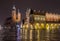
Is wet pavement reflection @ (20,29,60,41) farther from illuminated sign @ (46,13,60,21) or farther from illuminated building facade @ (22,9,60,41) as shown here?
illuminated sign @ (46,13,60,21)

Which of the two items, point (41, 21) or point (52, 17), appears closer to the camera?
point (41, 21)

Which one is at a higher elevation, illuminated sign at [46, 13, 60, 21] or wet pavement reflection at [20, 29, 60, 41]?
illuminated sign at [46, 13, 60, 21]

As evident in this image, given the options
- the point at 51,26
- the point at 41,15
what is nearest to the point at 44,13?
the point at 41,15

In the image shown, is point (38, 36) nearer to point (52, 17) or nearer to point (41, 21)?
point (41, 21)

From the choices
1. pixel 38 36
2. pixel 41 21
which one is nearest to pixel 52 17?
pixel 41 21

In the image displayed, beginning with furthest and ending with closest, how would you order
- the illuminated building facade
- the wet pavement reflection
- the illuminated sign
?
the illuminated sign → the illuminated building facade → the wet pavement reflection

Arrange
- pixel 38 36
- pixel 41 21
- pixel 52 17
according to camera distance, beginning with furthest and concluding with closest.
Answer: pixel 52 17 → pixel 41 21 → pixel 38 36

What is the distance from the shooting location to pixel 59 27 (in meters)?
46.3

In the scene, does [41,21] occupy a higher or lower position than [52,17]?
lower

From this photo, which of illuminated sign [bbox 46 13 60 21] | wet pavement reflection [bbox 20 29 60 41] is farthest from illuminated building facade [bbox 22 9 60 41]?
wet pavement reflection [bbox 20 29 60 41]

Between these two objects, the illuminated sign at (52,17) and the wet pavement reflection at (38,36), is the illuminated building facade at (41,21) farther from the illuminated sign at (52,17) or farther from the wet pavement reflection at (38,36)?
the wet pavement reflection at (38,36)

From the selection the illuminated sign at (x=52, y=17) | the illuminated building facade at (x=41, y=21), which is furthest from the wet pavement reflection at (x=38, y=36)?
the illuminated sign at (x=52, y=17)

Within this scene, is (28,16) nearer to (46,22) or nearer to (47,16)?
(46,22)

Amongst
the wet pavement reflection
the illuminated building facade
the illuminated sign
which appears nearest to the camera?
the wet pavement reflection
